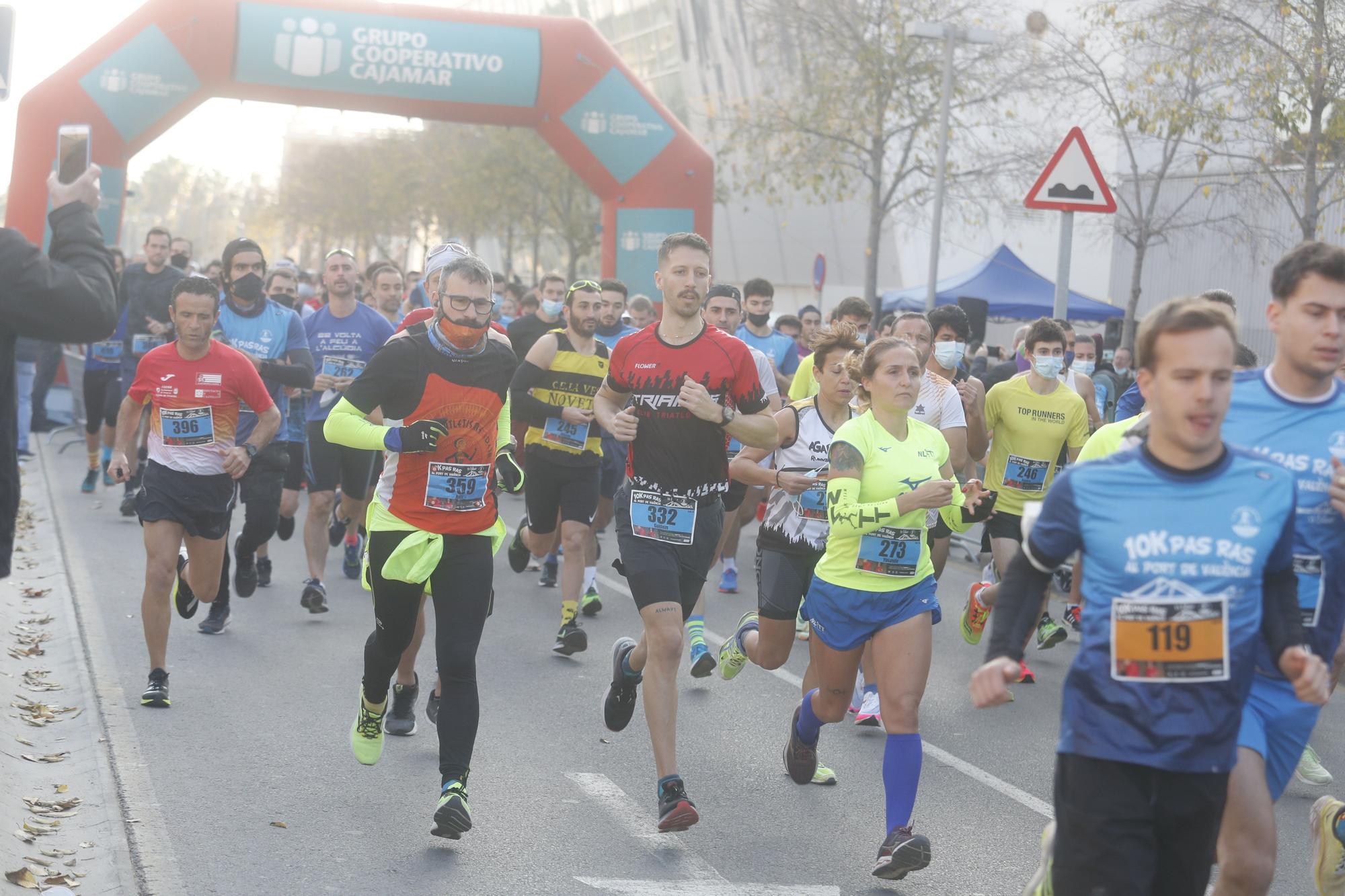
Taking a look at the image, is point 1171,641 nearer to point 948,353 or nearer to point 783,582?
point 783,582

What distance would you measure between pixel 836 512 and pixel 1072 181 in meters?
6.87

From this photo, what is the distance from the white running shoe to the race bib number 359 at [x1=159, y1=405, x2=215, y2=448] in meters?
3.45

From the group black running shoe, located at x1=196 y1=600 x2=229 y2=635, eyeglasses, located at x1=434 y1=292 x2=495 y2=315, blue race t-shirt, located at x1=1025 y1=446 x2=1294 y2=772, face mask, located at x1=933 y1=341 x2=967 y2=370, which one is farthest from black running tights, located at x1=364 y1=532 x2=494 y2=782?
face mask, located at x1=933 y1=341 x2=967 y2=370

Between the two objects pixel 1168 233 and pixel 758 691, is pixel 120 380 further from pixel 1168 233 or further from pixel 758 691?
pixel 1168 233

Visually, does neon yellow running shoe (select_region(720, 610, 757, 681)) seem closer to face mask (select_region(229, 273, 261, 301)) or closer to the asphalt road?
the asphalt road

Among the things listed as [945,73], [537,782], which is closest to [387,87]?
[945,73]

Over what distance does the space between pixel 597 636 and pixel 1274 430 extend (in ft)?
19.0

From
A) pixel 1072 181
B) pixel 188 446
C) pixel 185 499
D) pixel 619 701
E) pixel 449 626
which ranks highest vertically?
pixel 1072 181

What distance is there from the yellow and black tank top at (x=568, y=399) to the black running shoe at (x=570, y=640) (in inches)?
42.4

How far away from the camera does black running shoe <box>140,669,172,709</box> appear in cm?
713

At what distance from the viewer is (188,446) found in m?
7.59

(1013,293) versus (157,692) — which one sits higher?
(1013,293)

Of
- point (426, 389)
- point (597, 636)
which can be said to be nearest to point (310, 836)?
point (426, 389)

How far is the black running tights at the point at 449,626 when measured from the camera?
18.0 feet
